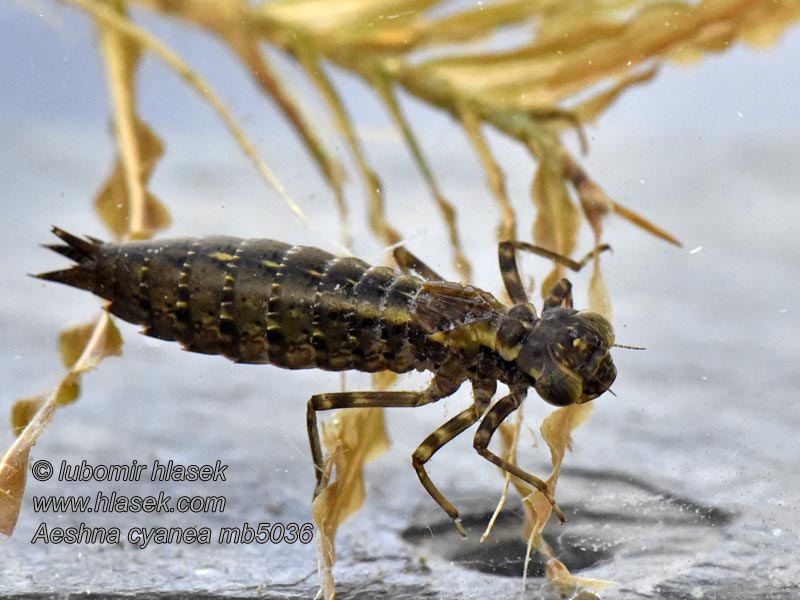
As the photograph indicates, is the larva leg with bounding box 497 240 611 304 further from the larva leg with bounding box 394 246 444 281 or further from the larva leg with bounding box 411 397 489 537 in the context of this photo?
the larva leg with bounding box 411 397 489 537

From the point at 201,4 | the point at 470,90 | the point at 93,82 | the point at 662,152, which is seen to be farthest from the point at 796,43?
the point at 93,82

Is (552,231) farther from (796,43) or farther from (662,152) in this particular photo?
(662,152)

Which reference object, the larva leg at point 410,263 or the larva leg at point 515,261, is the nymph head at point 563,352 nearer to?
the larva leg at point 515,261

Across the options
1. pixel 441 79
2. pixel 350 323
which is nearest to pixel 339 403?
pixel 350 323

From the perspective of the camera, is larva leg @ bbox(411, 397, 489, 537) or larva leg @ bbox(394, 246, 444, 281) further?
larva leg @ bbox(394, 246, 444, 281)

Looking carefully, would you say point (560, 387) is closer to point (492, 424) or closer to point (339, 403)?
point (492, 424)

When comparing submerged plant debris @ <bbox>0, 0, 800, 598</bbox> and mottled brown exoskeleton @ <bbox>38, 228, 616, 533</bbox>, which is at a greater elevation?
submerged plant debris @ <bbox>0, 0, 800, 598</bbox>

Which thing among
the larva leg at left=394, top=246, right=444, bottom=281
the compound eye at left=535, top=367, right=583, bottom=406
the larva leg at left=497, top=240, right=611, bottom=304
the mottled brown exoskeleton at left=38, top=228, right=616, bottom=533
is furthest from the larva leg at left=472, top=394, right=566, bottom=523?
the larva leg at left=394, top=246, right=444, bottom=281
